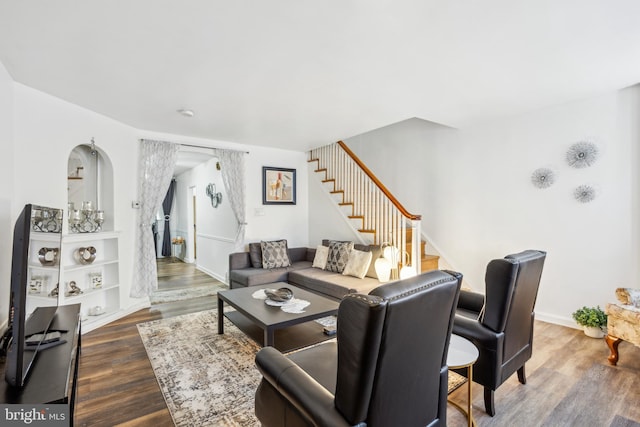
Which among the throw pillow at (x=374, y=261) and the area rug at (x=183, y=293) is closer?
the throw pillow at (x=374, y=261)

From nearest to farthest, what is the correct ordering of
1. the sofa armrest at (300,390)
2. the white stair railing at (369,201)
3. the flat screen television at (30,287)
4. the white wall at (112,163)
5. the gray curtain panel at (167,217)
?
the sofa armrest at (300,390) → the flat screen television at (30,287) → the white wall at (112,163) → the white stair railing at (369,201) → the gray curtain panel at (167,217)

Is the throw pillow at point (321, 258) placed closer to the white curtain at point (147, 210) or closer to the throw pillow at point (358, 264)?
the throw pillow at point (358, 264)

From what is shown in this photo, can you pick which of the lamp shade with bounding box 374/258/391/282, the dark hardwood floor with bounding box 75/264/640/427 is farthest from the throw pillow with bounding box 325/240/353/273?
the dark hardwood floor with bounding box 75/264/640/427

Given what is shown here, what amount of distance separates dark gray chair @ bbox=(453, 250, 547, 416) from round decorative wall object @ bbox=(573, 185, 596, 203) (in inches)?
74.2

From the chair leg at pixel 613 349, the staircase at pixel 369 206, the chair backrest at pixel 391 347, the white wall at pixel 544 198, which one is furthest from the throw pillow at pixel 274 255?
the chair leg at pixel 613 349

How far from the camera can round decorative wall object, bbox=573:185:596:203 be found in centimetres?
328

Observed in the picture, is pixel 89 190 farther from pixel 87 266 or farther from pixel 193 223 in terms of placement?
pixel 193 223

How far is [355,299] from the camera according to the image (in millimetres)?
1048

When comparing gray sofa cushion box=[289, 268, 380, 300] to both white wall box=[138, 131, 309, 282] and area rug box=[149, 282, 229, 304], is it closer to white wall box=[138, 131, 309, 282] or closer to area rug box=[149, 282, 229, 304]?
white wall box=[138, 131, 309, 282]

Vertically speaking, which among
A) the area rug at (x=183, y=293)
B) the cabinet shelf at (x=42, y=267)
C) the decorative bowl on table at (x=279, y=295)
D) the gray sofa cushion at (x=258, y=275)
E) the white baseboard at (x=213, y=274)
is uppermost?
the cabinet shelf at (x=42, y=267)

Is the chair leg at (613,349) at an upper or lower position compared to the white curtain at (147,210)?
lower

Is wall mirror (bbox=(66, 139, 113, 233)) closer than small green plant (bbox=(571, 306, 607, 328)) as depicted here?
No

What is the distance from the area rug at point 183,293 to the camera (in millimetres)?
4551

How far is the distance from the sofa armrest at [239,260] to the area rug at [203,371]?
1178 millimetres
